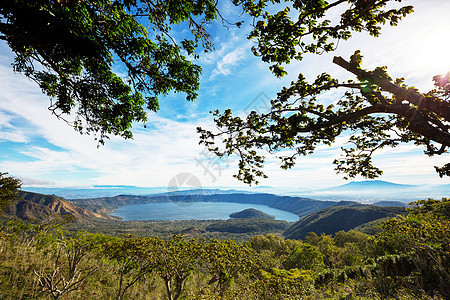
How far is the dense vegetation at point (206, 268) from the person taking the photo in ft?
26.7

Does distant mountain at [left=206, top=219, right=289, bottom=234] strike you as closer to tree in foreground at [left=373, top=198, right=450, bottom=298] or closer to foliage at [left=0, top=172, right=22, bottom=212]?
tree in foreground at [left=373, top=198, right=450, bottom=298]

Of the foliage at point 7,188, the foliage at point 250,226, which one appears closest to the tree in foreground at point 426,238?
the foliage at point 7,188

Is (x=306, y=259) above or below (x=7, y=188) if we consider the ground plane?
below

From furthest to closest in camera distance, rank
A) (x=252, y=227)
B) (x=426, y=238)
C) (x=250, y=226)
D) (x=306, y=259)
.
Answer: (x=250, y=226) < (x=252, y=227) < (x=306, y=259) < (x=426, y=238)

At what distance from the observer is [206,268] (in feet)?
39.0

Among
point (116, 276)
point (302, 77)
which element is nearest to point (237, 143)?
point (302, 77)

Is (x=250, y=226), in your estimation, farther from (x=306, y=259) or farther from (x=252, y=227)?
(x=306, y=259)

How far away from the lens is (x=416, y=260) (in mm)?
16266

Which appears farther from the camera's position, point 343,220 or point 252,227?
point 252,227

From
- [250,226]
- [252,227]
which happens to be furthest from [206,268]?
[250,226]

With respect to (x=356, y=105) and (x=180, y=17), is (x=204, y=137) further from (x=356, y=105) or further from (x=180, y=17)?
(x=356, y=105)

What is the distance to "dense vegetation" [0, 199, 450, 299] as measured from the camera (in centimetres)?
813

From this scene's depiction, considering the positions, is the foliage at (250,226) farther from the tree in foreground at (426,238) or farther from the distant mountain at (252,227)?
the tree in foreground at (426,238)

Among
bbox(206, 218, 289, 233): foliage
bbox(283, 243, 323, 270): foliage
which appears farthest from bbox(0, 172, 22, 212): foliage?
bbox(206, 218, 289, 233): foliage
